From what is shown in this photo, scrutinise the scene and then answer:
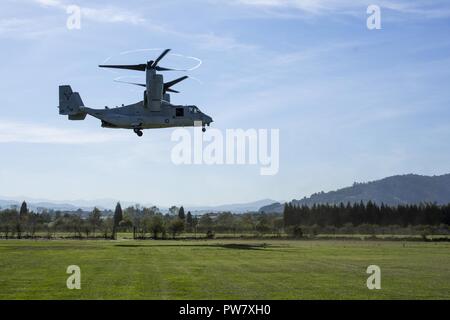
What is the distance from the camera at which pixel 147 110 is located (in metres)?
51.2

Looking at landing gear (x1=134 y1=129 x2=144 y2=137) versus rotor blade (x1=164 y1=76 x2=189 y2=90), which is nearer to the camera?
landing gear (x1=134 y1=129 x2=144 y2=137)

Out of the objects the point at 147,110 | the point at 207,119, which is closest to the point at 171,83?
the point at 147,110

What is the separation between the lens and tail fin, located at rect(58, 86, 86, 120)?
53.4 metres

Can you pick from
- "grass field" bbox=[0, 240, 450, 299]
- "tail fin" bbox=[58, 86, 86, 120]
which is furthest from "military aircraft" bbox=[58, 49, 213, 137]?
"grass field" bbox=[0, 240, 450, 299]

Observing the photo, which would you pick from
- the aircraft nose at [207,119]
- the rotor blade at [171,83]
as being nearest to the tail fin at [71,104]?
the rotor blade at [171,83]

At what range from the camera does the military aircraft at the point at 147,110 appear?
→ 50344 millimetres

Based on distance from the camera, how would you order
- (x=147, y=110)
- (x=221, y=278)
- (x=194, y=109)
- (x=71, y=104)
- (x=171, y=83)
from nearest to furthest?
(x=221, y=278) → (x=147, y=110) → (x=171, y=83) → (x=71, y=104) → (x=194, y=109)

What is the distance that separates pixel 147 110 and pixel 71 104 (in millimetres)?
7425

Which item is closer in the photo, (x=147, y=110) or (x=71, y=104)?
(x=147, y=110)

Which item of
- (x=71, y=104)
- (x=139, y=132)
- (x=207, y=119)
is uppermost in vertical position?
(x=71, y=104)

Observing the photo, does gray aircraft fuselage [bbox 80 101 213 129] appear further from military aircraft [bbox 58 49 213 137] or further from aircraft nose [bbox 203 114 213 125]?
aircraft nose [bbox 203 114 213 125]

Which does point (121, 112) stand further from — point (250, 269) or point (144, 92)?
point (250, 269)

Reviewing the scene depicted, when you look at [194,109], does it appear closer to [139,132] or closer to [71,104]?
[139,132]
